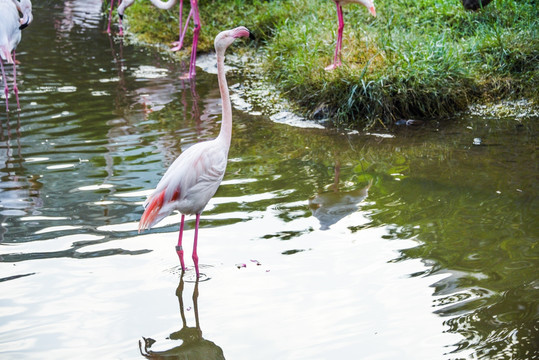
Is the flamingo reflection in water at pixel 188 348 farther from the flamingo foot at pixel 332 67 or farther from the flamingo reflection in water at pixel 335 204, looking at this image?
the flamingo foot at pixel 332 67

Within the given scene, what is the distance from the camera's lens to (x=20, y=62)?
9312mm

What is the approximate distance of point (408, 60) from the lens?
22.3 feet

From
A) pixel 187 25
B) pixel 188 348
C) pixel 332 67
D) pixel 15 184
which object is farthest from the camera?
pixel 187 25

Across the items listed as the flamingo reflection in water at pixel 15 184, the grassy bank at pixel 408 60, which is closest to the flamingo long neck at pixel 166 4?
the grassy bank at pixel 408 60

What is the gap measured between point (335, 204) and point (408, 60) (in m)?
2.53

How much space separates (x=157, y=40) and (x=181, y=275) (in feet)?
25.1

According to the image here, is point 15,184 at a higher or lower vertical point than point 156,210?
lower

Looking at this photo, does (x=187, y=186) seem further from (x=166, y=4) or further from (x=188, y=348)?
(x=166, y=4)

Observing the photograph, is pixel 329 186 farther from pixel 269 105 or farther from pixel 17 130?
pixel 17 130

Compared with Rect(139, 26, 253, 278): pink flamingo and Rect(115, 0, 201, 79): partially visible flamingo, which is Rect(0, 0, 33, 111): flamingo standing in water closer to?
Rect(115, 0, 201, 79): partially visible flamingo

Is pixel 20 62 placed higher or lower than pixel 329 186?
higher

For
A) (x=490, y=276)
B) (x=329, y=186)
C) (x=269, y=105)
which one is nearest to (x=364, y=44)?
(x=269, y=105)

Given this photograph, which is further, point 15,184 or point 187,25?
point 187,25

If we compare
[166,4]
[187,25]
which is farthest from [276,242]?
[166,4]
